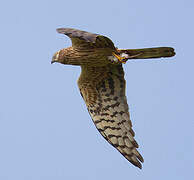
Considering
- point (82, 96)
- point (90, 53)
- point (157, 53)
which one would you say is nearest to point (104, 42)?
point (90, 53)

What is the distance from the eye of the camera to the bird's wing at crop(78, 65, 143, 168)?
10930 mm

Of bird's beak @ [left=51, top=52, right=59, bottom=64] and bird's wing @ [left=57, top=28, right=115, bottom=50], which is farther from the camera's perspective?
bird's beak @ [left=51, top=52, right=59, bottom=64]

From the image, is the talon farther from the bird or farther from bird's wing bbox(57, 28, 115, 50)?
bird's wing bbox(57, 28, 115, 50)

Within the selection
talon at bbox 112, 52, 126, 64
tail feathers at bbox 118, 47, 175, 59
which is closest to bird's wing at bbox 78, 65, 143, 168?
talon at bbox 112, 52, 126, 64

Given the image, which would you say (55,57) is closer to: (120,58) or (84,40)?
(84,40)

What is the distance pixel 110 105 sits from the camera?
11.4 metres

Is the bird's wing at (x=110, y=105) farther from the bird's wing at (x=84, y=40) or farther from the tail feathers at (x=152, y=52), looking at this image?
the tail feathers at (x=152, y=52)

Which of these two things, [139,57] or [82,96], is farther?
[82,96]

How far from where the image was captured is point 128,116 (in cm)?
1113

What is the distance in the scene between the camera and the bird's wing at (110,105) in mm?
10930

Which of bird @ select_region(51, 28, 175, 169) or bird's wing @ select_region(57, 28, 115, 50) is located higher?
bird's wing @ select_region(57, 28, 115, 50)

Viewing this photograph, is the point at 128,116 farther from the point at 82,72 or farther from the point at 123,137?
the point at 82,72

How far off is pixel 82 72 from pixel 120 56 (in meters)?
1.26

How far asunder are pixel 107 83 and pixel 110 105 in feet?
1.71
